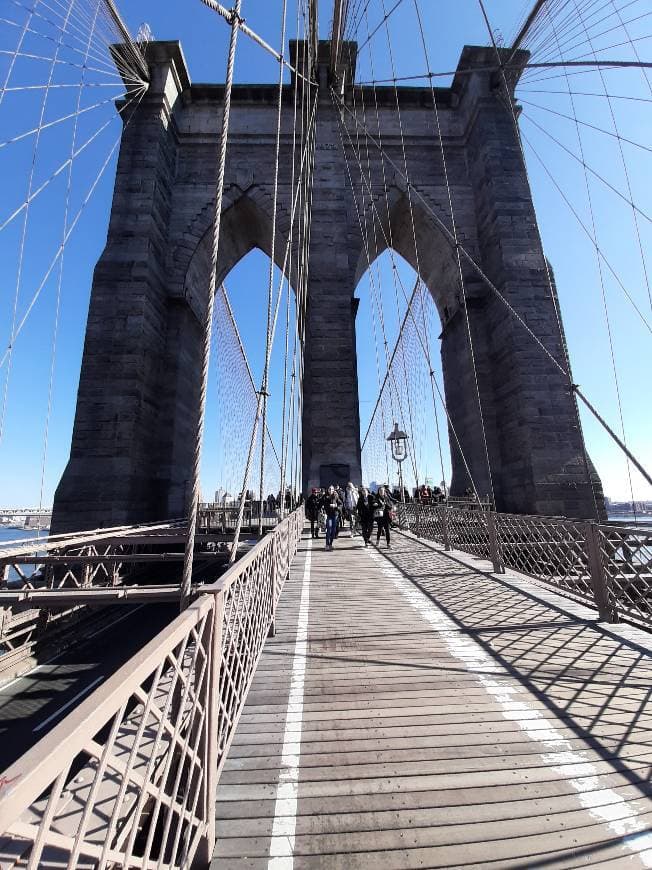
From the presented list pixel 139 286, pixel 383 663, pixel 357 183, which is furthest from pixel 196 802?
pixel 357 183

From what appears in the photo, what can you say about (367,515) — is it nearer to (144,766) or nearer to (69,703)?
(69,703)

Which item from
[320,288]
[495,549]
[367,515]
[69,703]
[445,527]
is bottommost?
[69,703]

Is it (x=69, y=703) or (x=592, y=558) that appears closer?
(x=592, y=558)

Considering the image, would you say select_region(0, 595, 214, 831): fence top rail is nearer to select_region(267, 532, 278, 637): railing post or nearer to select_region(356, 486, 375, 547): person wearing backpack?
select_region(267, 532, 278, 637): railing post

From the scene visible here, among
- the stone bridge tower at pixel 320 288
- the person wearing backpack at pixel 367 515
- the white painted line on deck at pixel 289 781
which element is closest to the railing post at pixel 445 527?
the person wearing backpack at pixel 367 515

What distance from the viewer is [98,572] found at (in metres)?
9.13

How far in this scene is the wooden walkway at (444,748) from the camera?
1.43 m

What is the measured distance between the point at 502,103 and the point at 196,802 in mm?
Answer: 19140

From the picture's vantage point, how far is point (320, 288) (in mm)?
13531

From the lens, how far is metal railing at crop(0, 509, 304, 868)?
23.8 inches

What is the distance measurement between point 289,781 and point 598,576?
3.39 meters

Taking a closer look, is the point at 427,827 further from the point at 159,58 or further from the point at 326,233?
the point at 159,58

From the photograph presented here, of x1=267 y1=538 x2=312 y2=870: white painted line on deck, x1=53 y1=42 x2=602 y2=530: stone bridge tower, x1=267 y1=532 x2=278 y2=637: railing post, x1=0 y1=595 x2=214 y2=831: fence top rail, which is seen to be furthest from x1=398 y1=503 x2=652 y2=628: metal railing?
x1=53 y1=42 x2=602 y2=530: stone bridge tower

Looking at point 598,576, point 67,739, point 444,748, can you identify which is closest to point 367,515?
point 598,576
